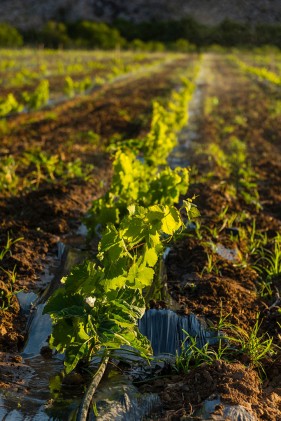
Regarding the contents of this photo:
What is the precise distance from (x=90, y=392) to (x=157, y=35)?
71.9 m

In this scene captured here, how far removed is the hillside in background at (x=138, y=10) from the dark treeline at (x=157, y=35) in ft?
26.7

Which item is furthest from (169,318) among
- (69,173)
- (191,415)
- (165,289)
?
(69,173)

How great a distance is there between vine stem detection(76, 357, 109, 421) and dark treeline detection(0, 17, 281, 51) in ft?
154

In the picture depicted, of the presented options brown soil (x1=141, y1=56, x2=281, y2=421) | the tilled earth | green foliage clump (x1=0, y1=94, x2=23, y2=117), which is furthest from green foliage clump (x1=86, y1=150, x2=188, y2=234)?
green foliage clump (x1=0, y1=94, x2=23, y2=117)

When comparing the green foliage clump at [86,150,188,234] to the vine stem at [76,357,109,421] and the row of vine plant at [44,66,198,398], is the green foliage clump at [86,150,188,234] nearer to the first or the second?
the row of vine plant at [44,66,198,398]

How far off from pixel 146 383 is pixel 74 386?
38cm

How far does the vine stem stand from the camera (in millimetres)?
2852

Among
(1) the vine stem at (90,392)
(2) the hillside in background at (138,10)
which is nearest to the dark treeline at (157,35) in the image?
(2) the hillside in background at (138,10)

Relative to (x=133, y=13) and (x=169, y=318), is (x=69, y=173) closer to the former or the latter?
(x=169, y=318)

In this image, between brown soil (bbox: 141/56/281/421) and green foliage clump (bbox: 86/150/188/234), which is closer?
brown soil (bbox: 141/56/281/421)

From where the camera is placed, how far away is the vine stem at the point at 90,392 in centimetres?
285

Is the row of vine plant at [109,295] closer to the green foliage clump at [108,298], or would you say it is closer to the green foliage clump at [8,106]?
the green foliage clump at [108,298]

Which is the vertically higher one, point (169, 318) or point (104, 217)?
point (104, 217)

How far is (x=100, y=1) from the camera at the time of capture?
118 m
